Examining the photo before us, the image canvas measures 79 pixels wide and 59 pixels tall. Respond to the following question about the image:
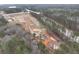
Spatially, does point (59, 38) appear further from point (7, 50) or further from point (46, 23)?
point (7, 50)

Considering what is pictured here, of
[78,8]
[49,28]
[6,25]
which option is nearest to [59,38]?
[49,28]

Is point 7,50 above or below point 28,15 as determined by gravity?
below

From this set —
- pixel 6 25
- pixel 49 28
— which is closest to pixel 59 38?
pixel 49 28
